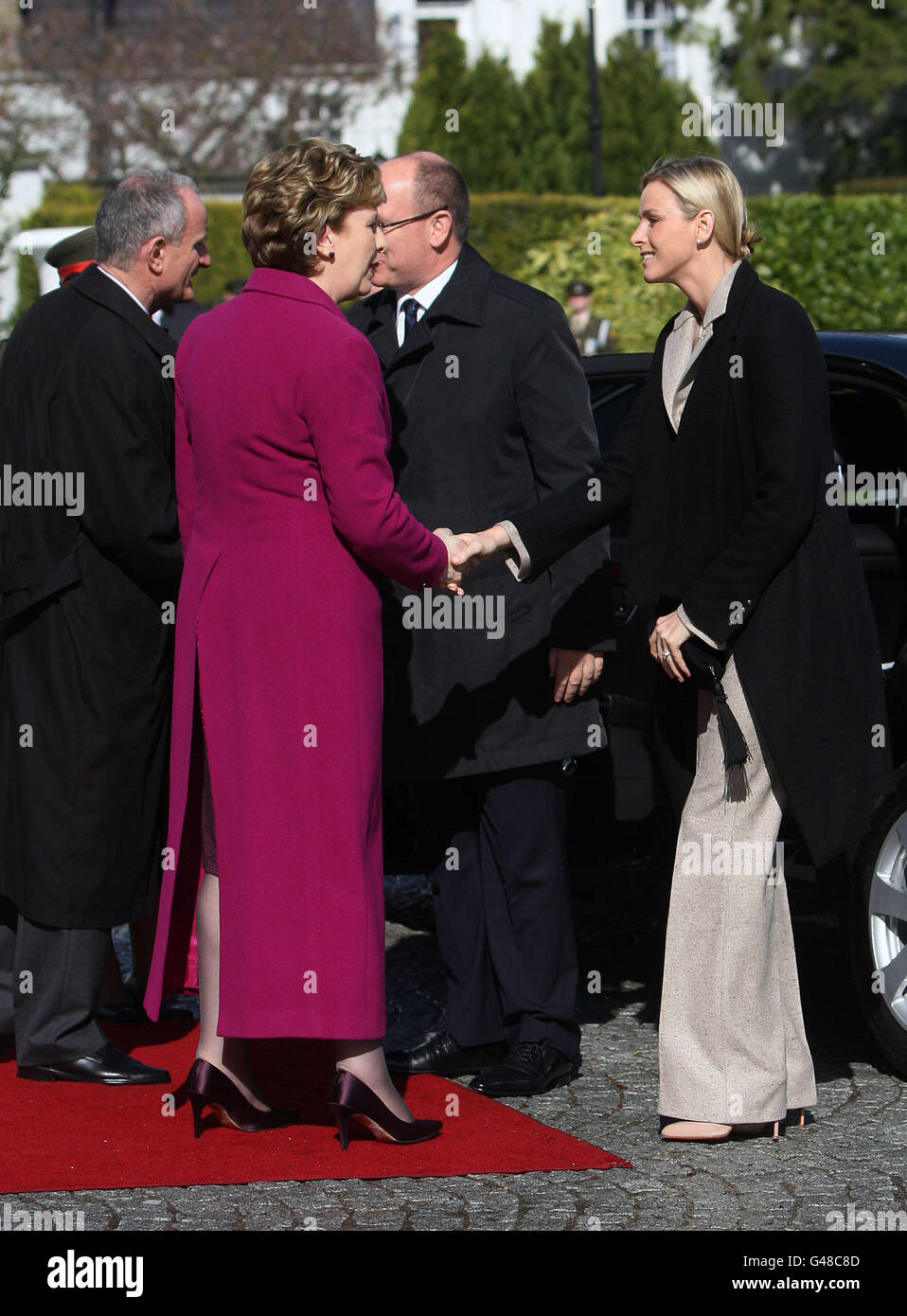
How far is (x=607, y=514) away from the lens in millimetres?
4504

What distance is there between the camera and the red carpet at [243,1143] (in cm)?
409

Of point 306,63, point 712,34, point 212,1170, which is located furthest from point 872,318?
point 212,1170

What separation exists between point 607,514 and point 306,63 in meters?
24.8

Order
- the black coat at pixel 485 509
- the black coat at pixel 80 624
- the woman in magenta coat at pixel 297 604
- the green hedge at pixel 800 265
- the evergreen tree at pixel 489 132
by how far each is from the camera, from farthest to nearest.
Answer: the evergreen tree at pixel 489 132
the green hedge at pixel 800 265
the black coat at pixel 80 624
the black coat at pixel 485 509
the woman in magenta coat at pixel 297 604

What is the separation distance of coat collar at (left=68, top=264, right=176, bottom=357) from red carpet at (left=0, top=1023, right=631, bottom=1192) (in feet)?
5.76

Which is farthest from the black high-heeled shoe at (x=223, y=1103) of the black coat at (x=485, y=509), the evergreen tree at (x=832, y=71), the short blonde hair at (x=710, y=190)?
the evergreen tree at (x=832, y=71)

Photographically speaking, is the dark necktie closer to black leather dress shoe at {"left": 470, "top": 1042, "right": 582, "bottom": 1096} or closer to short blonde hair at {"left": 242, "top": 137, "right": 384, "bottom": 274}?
short blonde hair at {"left": 242, "top": 137, "right": 384, "bottom": 274}

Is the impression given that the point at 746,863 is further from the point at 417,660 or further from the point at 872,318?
the point at 872,318

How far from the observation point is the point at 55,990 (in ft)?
15.8

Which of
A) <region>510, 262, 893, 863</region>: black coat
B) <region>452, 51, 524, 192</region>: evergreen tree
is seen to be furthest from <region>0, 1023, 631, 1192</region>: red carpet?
<region>452, 51, 524, 192</region>: evergreen tree

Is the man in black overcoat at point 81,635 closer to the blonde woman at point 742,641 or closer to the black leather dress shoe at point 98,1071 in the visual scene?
the black leather dress shoe at point 98,1071

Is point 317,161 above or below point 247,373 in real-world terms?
above

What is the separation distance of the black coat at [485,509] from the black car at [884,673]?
23 cm

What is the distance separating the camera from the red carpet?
13.4 feet
